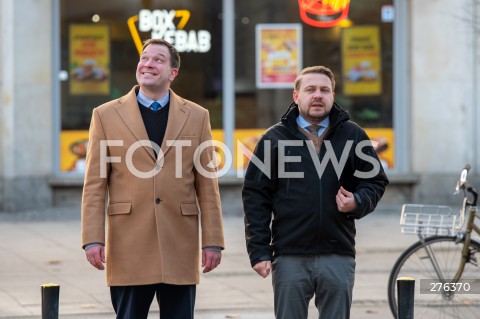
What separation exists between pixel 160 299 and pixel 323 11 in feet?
24.0

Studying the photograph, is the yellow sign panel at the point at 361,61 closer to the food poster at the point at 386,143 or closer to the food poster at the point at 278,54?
the food poster at the point at 386,143

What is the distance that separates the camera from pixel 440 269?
23.5 ft

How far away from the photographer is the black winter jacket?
5.06 m

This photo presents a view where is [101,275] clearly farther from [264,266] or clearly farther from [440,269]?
[264,266]

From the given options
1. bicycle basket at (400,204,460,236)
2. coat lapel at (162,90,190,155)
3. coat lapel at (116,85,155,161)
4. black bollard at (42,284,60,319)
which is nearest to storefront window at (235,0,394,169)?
bicycle basket at (400,204,460,236)

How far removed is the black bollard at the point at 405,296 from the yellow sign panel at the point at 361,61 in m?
10.3

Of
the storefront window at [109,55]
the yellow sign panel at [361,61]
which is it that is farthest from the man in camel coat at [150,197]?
the yellow sign panel at [361,61]

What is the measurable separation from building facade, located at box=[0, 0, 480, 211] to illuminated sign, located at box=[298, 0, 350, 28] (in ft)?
0.15

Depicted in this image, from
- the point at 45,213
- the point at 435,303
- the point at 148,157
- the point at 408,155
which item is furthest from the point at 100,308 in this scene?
the point at 408,155

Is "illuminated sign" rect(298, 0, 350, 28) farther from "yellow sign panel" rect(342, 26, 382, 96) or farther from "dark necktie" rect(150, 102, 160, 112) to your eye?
"dark necktie" rect(150, 102, 160, 112)

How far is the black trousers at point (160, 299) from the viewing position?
5266 millimetres

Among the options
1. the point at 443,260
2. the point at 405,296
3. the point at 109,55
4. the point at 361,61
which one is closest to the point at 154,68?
the point at 405,296

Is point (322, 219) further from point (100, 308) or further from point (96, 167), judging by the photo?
point (100, 308)

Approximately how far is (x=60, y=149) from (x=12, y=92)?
1200 mm
